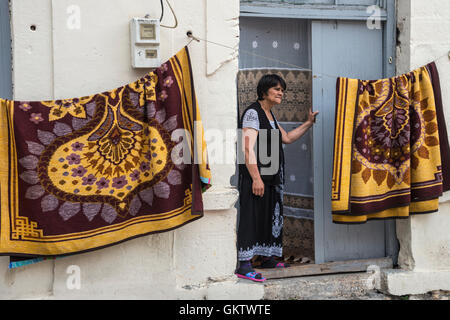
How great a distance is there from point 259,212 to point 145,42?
5.58 ft

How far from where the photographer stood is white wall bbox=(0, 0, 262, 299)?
3.70 metres

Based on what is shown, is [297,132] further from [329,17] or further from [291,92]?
[329,17]

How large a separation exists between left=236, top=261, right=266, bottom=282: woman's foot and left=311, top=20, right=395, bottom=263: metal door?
66 centimetres

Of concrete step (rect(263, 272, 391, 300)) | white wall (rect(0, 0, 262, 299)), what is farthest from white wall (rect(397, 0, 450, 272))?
→ white wall (rect(0, 0, 262, 299))

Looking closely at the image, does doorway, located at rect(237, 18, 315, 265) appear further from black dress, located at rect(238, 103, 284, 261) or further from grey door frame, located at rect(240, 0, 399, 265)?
black dress, located at rect(238, 103, 284, 261)

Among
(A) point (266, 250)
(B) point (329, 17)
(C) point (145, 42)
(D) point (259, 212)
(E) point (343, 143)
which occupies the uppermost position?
(B) point (329, 17)

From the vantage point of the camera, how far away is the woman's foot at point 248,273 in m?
4.32

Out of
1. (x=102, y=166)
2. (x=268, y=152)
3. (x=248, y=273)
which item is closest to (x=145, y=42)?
(x=102, y=166)

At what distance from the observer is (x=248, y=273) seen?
435cm

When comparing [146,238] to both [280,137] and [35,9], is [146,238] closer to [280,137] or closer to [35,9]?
[280,137]

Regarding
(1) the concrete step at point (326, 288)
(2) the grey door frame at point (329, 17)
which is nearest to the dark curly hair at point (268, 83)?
(2) the grey door frame at point (329, 17)

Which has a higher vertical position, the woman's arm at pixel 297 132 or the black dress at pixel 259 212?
the woman's arm at pixel 297 132

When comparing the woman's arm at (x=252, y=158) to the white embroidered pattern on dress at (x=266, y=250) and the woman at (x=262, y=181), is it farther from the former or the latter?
the white embroidered pattern on dress at (x=266, y=250)

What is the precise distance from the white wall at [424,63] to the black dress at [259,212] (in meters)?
1.07
